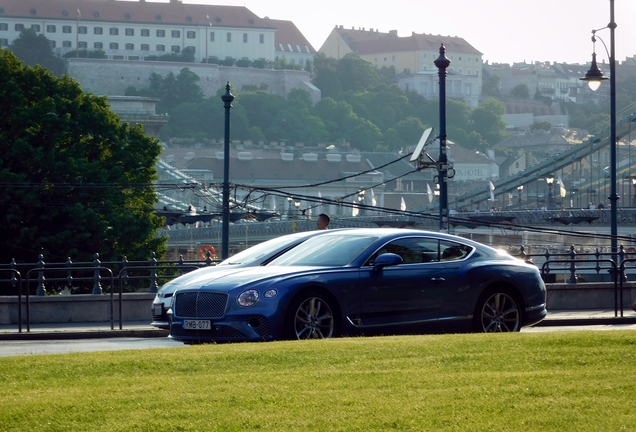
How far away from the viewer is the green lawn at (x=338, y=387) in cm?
660

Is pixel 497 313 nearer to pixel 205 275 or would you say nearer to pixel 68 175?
pixel 205 275

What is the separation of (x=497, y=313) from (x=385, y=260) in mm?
1543

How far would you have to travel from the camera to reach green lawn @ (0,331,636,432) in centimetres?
660

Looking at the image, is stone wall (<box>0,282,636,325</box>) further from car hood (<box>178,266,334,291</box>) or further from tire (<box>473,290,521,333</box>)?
tire (<box>473,290,521,333</box>)

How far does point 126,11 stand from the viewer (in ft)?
627

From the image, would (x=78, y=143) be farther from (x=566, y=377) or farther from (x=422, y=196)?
(x=422, y=196)

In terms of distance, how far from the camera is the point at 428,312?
12.2 metres

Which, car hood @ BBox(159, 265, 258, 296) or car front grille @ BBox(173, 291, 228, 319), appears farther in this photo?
car hood @ BBox(159, 265, 258, 296)

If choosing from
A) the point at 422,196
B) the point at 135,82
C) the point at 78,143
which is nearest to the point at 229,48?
the point at 135,82

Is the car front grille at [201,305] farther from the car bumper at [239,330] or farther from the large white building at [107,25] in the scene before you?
the large white building at [107,25]

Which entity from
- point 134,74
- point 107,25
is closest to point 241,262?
point 134,74

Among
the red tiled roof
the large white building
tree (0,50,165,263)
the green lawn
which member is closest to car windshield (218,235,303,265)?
the green lawn

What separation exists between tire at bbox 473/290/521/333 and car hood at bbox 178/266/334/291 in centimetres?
179

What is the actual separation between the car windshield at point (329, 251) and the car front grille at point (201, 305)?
0.94 metres
